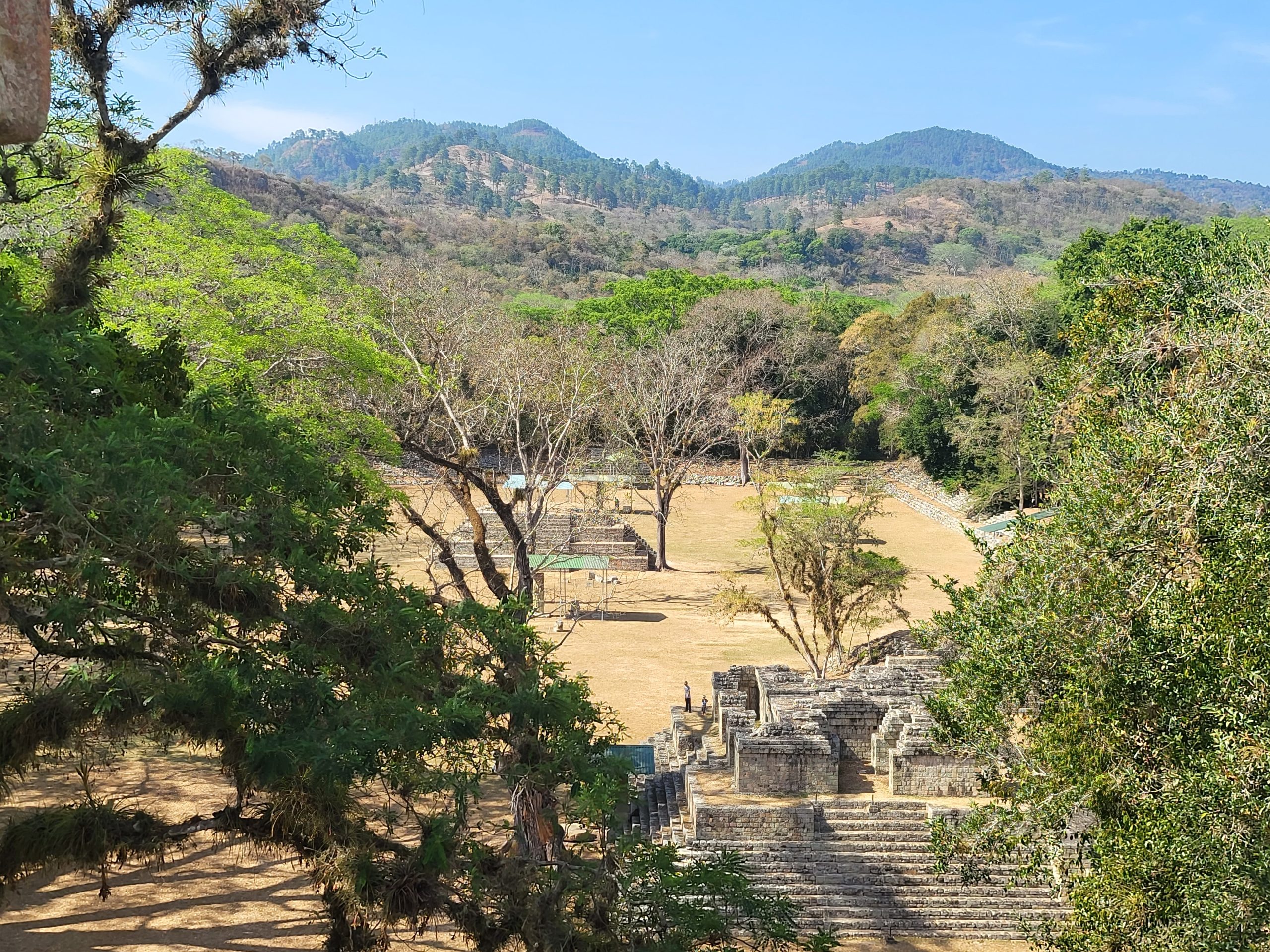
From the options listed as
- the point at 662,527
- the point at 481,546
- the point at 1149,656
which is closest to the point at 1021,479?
the point at 662,527

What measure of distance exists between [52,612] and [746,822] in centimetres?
883

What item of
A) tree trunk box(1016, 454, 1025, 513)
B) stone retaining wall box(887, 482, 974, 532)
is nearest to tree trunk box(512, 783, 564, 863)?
stone retaining wall box(887, 482, 974, 532)

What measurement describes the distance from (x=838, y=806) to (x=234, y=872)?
22.9ft

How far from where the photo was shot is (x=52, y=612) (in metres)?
4.96

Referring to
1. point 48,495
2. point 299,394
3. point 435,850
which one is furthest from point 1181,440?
point 299,394

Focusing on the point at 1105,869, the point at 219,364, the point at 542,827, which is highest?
the point at 219,364

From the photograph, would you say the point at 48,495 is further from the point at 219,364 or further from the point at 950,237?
the point at 950,237

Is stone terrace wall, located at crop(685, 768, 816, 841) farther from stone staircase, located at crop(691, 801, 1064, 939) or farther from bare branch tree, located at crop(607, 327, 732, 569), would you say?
bare branch tree, located at crop(607, 327, 732, 569)

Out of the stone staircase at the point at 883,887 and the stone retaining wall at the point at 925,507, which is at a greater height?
the stone retaining wall at the point at 925,507

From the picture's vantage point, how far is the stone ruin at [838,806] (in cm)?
1118

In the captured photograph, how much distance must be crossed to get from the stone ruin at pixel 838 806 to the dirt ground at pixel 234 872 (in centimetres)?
51

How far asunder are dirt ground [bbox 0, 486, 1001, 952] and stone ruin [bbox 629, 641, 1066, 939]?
506 millimetres

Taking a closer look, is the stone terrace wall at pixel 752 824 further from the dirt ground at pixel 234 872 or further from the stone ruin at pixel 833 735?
the dirt ground at pixel 234 872

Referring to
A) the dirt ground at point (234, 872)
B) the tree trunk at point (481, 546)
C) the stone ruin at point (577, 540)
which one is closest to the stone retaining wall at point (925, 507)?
the stone ruin at point (577, 540)
